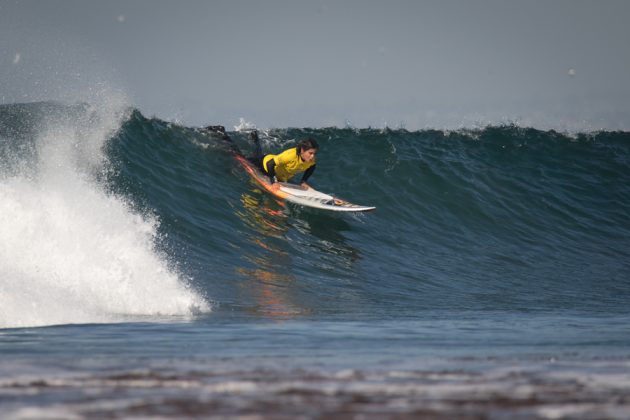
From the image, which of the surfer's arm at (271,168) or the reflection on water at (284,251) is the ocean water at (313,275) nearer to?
the reflection on water at (284,251)

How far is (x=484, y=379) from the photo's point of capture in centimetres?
398

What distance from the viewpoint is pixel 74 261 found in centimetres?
934

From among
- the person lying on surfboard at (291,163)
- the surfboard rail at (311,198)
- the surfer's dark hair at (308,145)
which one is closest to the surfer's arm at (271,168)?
the person lying on surfboard at (291,163)

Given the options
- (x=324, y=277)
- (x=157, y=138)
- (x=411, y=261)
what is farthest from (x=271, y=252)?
(x=157, y=138)

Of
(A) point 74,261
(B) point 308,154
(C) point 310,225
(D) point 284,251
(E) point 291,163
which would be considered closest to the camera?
(A) point 74,261

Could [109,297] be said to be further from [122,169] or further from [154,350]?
[122,169]

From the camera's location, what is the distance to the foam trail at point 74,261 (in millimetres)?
7965

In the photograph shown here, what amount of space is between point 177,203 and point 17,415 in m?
12.2

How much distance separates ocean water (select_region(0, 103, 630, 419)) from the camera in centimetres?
368

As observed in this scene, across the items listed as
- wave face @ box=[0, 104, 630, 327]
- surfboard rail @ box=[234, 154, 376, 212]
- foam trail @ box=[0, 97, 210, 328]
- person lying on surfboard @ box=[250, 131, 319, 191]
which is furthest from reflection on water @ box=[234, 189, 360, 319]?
foam trail @ box=[0, 97, 210, 328]

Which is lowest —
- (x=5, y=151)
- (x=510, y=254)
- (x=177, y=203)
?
(x=510, y=254)

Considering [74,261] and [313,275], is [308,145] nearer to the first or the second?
[313,275]

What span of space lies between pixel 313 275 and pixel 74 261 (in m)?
3.91

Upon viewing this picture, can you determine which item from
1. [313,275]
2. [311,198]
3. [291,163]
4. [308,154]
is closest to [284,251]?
[313,275]
